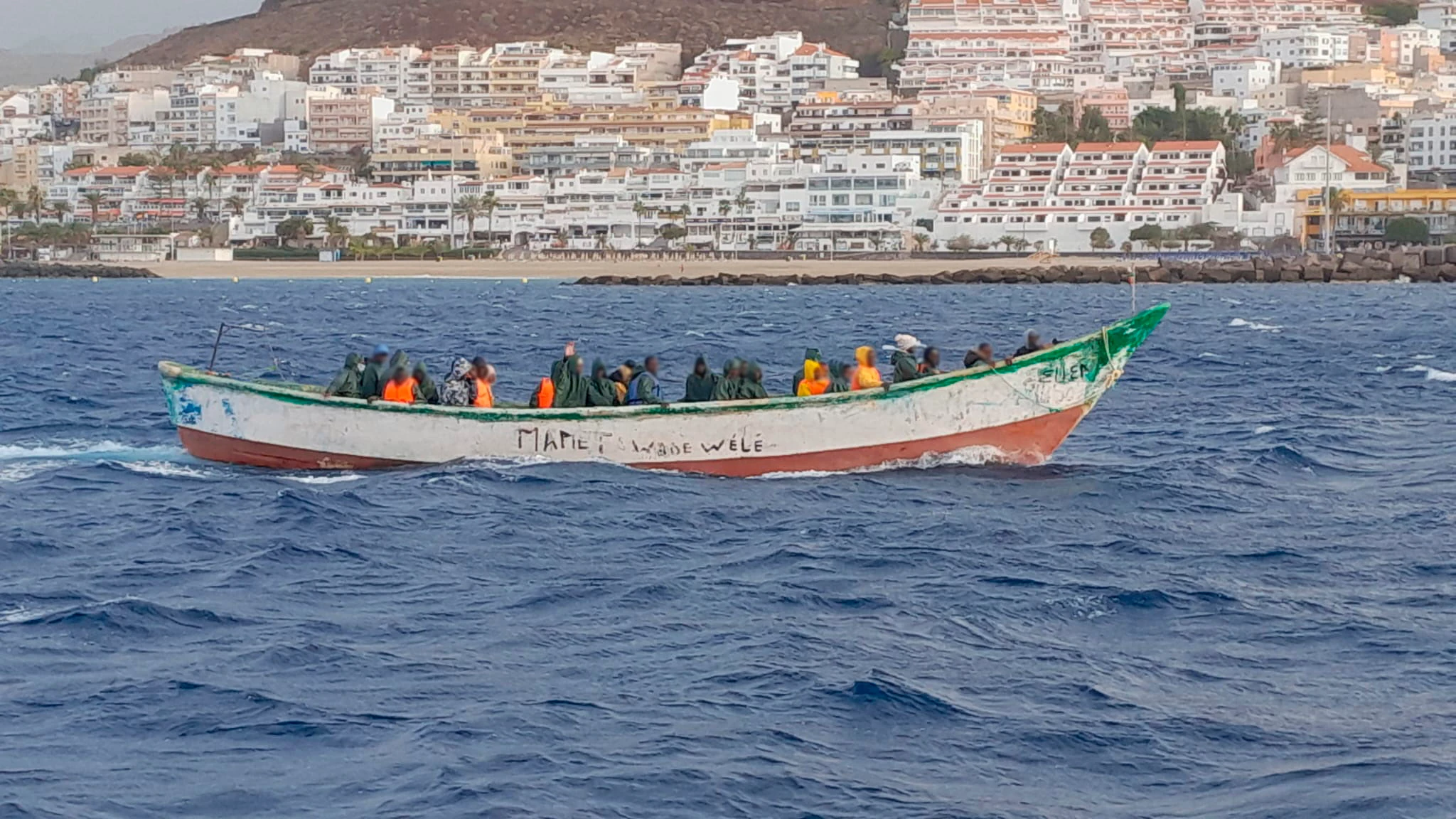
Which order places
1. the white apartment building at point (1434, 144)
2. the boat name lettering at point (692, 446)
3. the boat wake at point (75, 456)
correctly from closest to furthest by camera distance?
the boat name lettering at point (692, 446) → the boat wake at point (75, 456) → the white apartment building at point (1434, 144)

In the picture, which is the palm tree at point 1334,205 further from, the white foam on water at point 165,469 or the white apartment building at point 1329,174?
the white foam on water at point 165,469

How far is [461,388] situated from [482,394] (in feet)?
0.84

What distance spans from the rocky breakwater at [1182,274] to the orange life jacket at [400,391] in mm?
85632

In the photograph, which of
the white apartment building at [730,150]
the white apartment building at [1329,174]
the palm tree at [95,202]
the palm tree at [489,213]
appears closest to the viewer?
the white apartment building at [1329,174]

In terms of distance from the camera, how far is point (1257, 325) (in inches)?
2630

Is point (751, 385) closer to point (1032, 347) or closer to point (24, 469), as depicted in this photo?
point (1032, 347)

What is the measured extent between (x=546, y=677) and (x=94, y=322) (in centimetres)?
6128

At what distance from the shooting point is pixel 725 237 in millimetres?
157875

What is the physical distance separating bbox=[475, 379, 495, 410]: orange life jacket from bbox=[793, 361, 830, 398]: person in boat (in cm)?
356

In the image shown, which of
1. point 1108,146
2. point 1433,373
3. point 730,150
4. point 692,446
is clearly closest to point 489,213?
point 730,150

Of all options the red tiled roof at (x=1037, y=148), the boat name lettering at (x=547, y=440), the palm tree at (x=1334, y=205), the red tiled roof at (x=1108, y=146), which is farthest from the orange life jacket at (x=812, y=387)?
the red tiled roof at (x=1108, y=146)

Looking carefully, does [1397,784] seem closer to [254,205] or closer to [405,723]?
[405,723]

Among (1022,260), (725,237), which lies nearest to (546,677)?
(1022,260)

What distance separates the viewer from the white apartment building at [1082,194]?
148 metres
